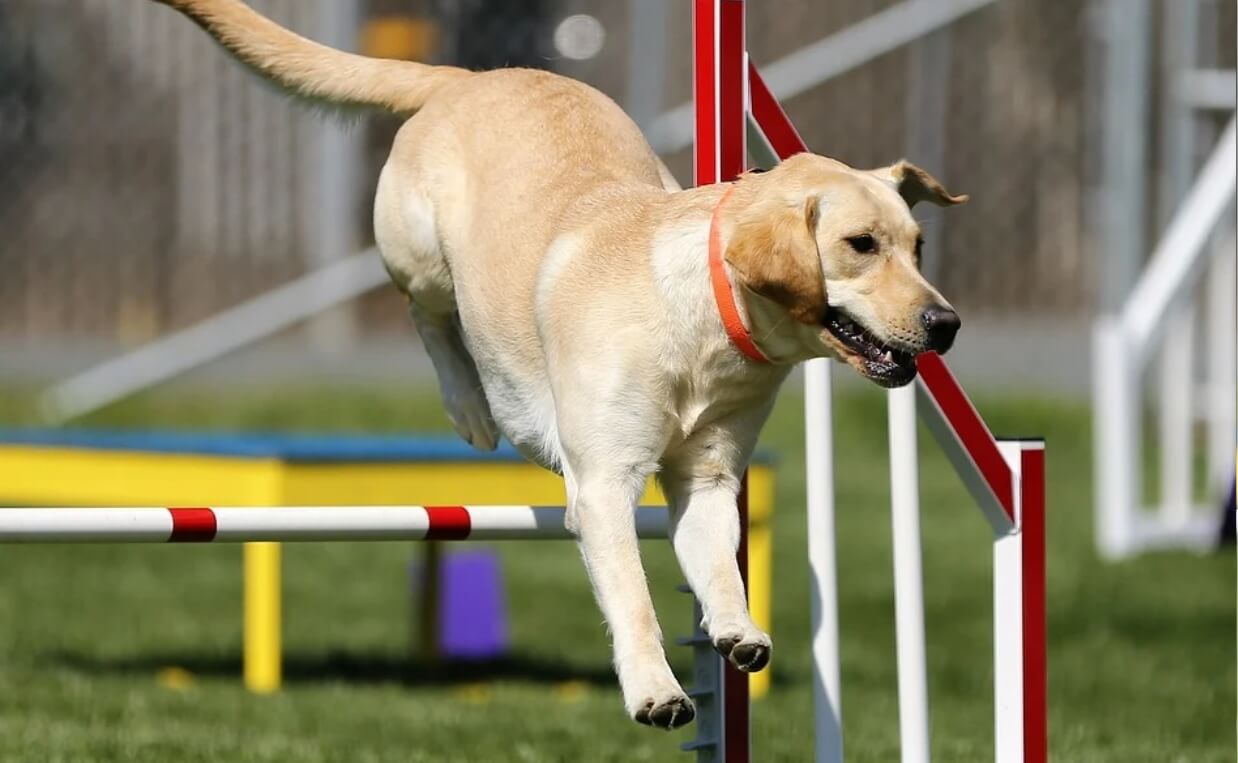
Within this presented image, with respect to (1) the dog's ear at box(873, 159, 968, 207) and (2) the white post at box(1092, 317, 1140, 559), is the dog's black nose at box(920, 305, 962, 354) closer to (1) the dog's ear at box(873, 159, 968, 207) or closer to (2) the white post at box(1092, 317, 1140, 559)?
(1) the dog's ear at box(873, 159, 968, 207)

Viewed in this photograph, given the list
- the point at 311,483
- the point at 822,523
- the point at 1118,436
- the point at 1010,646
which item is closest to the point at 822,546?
the point at 822,523

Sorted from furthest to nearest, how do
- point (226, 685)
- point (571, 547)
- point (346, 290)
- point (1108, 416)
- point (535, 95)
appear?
point (346, 290)
point (571, 547)
point (1108, 416)
point (226, 685)
point (535, 95)

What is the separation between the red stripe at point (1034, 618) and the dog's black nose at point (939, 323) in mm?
726

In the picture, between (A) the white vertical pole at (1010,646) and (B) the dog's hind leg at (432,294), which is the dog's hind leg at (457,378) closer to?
(B) the dog's hind leg at (432,294)

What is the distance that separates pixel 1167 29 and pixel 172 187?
6189mm

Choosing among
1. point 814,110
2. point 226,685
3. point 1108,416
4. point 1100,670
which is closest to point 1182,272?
point 1108,416

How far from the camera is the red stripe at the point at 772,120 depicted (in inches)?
172

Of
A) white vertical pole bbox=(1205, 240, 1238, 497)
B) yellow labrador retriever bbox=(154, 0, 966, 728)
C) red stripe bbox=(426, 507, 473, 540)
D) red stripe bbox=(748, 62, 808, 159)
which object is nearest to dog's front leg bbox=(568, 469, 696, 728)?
yellow labrador retriever bbox=(154, 0, 966, 728)

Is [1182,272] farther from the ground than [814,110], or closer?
closer

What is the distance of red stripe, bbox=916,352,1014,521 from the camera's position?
4234mm

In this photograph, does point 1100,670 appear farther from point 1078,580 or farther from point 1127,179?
Result: point 1127,179

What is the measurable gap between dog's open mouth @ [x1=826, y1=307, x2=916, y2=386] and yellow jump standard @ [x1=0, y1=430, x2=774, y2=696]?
309 cm

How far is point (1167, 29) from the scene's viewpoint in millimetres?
10953

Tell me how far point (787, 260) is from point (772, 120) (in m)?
0.84
